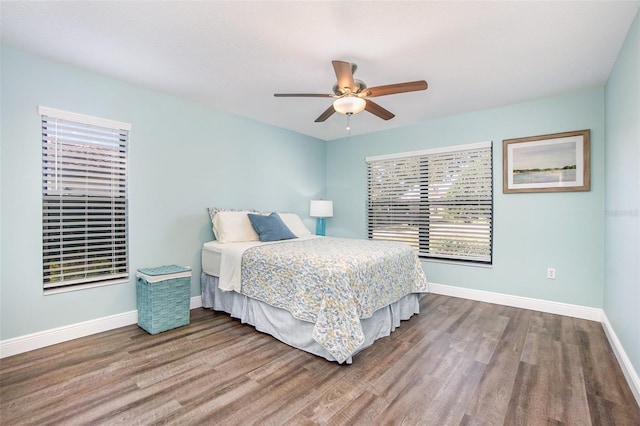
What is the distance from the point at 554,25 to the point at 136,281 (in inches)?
160

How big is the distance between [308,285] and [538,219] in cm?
283

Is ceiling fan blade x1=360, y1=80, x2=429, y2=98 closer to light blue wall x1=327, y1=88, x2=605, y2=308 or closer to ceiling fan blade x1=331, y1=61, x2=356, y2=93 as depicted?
ceiling fan blade x1=331, y1=61, x2=356, y2=93

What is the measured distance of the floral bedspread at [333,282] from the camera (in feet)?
7.21

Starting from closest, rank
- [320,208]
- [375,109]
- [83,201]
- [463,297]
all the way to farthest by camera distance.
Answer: [83,201], [375,109], [463,297], [320,208]

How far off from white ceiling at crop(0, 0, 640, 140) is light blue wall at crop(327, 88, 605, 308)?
296 mm

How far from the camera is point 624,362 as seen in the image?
6.93ft

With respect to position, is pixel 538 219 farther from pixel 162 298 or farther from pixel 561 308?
pixel 162 298

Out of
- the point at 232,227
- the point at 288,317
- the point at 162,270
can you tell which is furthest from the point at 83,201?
the point at 288,317

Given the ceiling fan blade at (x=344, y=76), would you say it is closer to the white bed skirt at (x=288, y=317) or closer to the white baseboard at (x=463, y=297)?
the white bed skirt at (x=288, y=317)

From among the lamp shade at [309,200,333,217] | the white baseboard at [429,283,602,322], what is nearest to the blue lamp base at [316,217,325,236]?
the lamp shade at [309,200,333,217]

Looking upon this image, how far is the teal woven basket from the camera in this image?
2.77m

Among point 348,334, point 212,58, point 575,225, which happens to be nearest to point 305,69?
point 212,58

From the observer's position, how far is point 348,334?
217cm

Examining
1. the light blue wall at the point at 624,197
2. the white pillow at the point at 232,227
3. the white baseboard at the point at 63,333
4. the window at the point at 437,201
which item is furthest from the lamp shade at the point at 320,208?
the light blue wall at the point at 624,197
